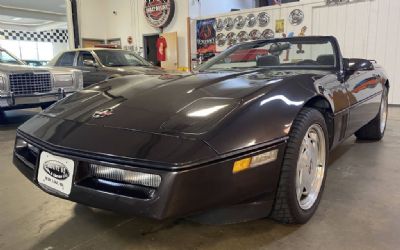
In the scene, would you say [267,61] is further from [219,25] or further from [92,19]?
[92,19]

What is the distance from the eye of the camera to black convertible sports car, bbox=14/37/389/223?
115cm

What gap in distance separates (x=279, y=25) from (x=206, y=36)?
1967mm

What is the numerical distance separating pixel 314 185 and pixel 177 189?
90 centimetres

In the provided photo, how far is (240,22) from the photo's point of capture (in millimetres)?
7781

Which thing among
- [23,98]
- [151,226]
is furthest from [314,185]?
[23,98]

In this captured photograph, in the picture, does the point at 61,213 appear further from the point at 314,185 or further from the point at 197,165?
the point at 314,185

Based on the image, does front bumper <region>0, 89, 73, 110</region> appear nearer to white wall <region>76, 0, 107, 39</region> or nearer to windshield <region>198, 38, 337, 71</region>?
windshield <region>198, 38, 337, 71</region>

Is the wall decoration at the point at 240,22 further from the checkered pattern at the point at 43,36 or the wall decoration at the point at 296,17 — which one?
the checkered pattern at the point at 43,36

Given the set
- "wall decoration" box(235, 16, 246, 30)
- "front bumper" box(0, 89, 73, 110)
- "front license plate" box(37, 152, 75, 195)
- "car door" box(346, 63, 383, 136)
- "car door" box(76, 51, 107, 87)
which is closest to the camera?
"front license plate" box(37, 152, 75, 195)

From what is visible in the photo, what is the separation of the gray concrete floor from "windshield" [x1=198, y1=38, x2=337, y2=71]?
2.87 feet

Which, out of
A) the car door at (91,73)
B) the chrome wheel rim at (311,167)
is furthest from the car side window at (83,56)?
the chrome wheel rim at (311,167)

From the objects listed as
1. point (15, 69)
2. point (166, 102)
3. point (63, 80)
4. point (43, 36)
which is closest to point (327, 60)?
point (166, 102)

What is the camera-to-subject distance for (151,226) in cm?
158

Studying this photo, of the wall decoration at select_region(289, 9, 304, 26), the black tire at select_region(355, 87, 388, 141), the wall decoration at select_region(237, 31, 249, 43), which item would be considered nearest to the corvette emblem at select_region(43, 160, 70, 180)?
the black tire at select_region(355, 87, 388, 141)
